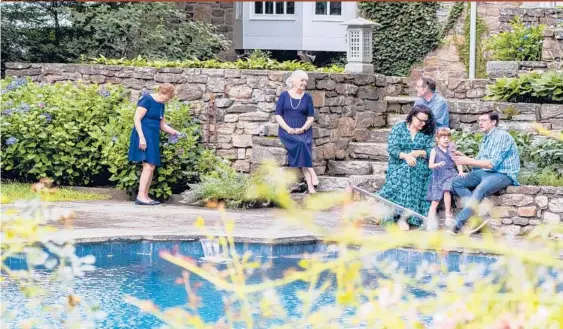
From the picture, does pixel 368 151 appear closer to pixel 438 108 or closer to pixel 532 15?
pixel 438 108

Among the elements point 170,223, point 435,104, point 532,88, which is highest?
point 532,88

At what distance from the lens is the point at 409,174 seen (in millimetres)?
11305

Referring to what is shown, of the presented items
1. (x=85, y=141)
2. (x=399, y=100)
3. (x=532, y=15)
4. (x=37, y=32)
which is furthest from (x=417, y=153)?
(x=37, y=32)

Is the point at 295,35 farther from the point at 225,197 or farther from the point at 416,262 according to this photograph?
the point at 416,262

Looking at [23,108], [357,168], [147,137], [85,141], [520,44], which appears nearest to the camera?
[147,137]

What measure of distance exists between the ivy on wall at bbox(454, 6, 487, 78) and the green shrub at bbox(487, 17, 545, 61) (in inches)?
135

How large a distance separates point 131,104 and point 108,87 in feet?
1.89

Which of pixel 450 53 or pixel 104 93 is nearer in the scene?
pixel 104 93

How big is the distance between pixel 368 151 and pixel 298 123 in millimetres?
1229

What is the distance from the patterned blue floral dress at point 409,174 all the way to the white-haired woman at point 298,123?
5.33ft

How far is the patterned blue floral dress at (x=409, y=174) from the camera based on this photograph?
1130 centimetres

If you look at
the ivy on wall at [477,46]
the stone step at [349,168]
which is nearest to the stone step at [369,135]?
the stone step at [349,168]

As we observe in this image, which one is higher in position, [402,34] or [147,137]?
[402,34]

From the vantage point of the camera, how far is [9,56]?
16.9 metres
